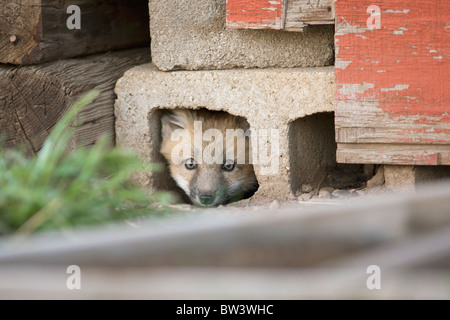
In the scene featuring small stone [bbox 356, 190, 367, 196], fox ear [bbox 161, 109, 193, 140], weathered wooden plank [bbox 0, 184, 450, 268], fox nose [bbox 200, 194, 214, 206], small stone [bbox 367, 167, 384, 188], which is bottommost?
fox nose [bbox 200, 194, 214, 206]

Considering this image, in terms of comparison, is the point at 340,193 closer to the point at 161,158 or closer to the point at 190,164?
the point at 190,164

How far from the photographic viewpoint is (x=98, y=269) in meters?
1.76

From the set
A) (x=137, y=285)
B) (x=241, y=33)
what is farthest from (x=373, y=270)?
(x=241, y=33)

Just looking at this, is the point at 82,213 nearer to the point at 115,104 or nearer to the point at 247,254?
the point at 247,254

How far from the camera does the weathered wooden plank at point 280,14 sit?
3.87 m

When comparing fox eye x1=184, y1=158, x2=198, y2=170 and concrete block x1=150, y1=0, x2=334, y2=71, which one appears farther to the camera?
fox eye x1=184, y1=158, x2=198, y2=170

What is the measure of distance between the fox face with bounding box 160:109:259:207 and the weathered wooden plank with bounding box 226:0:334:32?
1143 mm

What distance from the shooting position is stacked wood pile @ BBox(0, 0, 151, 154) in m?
4.14

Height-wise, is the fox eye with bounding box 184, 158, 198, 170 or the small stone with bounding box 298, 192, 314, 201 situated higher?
the fox eye with bounding box 184, 158, 198, 170

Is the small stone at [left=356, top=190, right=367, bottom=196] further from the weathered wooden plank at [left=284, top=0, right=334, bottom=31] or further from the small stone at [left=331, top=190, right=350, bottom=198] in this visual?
the weathered wooden plank at [left=284, top=0, right=334, bottom=31]

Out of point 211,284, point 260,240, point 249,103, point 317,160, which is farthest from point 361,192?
point 211,284

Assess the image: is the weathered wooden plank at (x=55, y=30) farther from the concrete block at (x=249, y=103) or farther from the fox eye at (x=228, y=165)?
the fox eye at (x=228, y=165)

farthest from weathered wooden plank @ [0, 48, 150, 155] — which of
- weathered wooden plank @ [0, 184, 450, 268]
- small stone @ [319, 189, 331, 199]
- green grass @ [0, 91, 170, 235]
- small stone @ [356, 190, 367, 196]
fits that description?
weathered wooden plank @ [0, 184, 450, 268]

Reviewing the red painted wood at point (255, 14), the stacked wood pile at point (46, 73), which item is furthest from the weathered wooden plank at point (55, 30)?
the red painted wood at point (255, 14)
